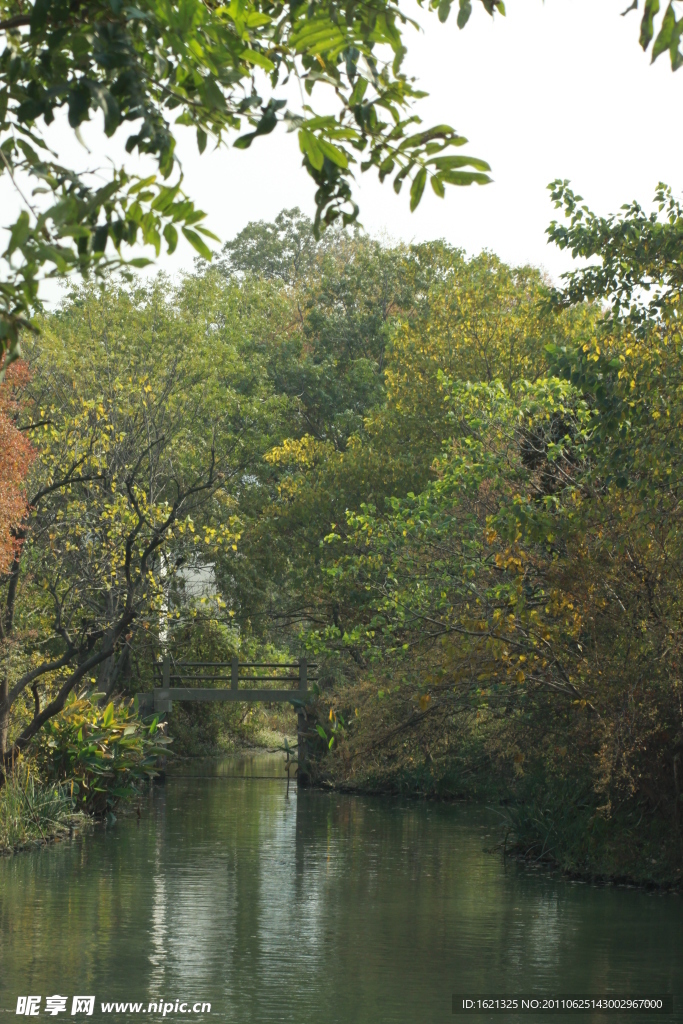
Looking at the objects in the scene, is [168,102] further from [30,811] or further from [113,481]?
[113,481]

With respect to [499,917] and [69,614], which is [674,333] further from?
[69,614]

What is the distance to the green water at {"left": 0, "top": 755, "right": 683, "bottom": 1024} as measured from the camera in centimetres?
1074

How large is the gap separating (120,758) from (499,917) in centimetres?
971

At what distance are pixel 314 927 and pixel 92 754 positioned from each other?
887 cm

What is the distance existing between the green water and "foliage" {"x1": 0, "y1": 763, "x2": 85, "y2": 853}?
1.33ft

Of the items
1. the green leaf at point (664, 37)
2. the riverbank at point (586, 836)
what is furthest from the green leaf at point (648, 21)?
the riverbank at point (586, 836)

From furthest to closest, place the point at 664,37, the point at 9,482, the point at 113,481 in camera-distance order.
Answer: the point at 113,481 → the point at 9,482 → the point at 664,37

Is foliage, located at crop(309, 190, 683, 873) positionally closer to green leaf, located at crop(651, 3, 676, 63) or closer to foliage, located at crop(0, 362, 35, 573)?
foliage, located at crop(0, 362, 35, 573)

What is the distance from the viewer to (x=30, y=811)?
65.2 ft

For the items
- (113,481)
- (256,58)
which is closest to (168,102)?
(256,58)

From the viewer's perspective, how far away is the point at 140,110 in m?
4.80

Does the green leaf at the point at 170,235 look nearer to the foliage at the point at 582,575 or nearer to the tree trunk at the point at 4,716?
the foliage at the point at 582,575

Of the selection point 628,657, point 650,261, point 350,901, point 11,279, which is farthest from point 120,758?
point 11,279

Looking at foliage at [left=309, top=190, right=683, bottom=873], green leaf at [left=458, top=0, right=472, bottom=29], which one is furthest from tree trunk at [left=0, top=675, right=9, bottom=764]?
green leaf at [left=458, top=0, right=472, bottom=29]
